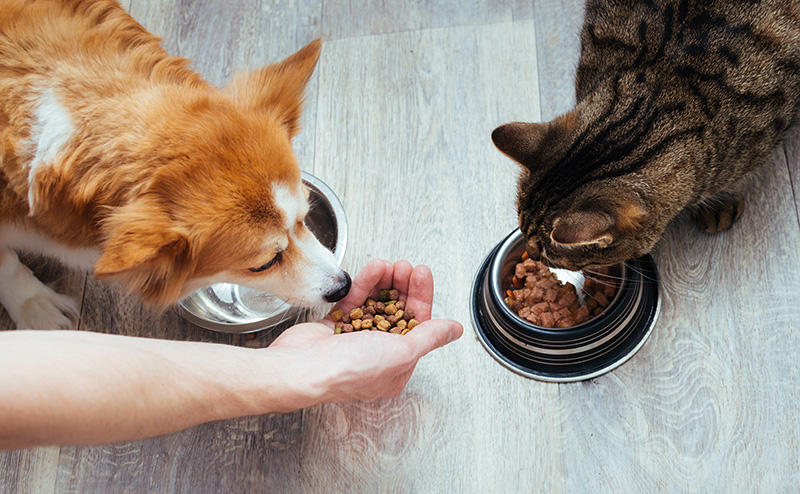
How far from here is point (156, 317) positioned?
1.89m

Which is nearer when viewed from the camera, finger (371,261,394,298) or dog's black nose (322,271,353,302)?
dog's black nose (322,271,353,302)

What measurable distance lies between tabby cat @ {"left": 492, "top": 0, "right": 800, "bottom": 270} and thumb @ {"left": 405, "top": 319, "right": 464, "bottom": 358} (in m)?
0.31

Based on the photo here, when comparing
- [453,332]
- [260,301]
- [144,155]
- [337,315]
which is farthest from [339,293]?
[144,155]

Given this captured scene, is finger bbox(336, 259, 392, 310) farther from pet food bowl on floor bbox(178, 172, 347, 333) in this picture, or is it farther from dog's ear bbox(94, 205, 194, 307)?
dog's ear bbox(94, 205, 194, 307)

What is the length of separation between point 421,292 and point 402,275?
73mm

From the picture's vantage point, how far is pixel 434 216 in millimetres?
1946

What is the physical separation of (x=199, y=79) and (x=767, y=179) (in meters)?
1.66

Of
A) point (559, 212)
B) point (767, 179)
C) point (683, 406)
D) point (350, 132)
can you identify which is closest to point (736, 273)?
point (767, 179)

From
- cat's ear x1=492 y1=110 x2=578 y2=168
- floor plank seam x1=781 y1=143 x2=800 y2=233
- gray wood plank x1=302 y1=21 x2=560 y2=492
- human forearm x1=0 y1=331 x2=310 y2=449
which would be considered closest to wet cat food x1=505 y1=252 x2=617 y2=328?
gray wood plank x1=302 y1=21 x2=560 y2=492

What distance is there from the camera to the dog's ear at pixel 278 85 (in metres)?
1.41

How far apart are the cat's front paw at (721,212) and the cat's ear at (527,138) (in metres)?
0.60

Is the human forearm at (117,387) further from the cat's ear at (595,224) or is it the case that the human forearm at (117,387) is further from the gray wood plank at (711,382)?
the gray wood plank at (711,382)

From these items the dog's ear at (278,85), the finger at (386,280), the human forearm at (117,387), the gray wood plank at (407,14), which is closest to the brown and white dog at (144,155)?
the dog's ear at (278,85)

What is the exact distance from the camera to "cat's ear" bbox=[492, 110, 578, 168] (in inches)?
55.2
